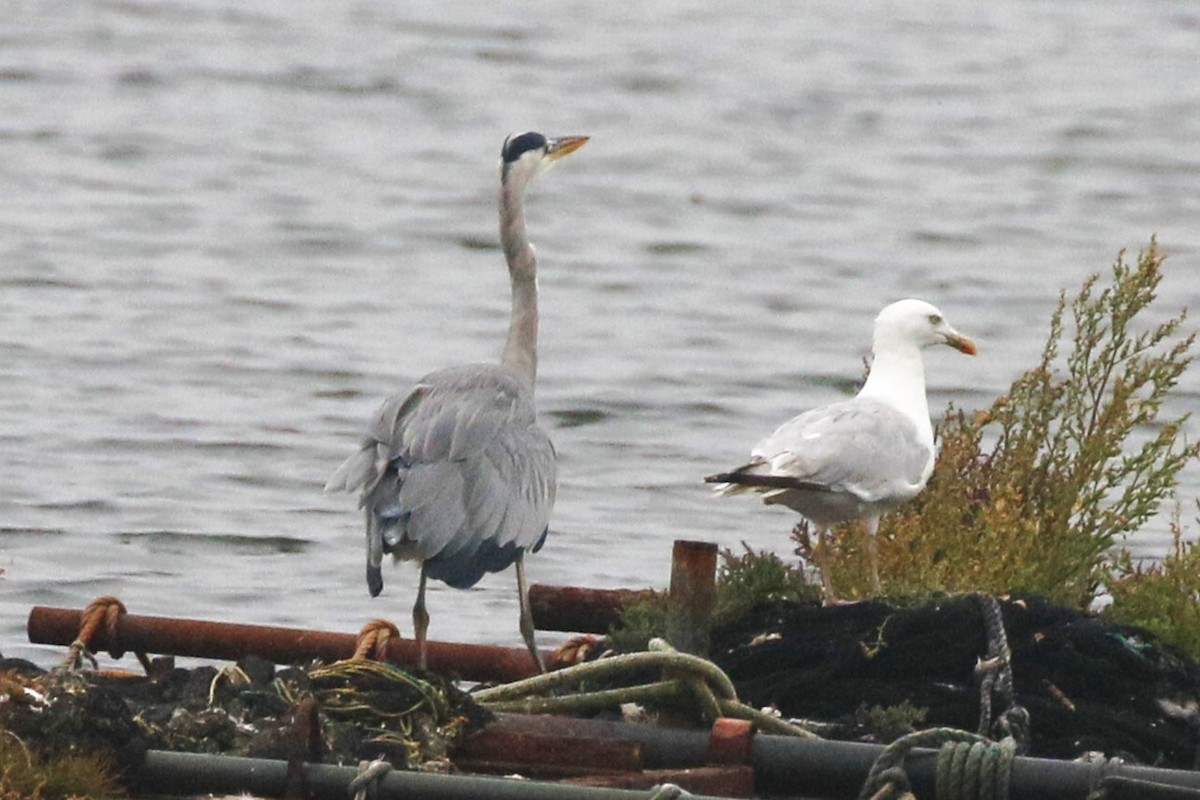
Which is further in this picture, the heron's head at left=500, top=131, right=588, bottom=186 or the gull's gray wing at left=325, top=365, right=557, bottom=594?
the heron's head at left=500, top=131, right=588, bottom=186

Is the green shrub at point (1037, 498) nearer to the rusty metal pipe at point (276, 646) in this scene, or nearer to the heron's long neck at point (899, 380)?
the heron's long neck at point (899, 380)

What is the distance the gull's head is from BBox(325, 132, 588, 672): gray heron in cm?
166

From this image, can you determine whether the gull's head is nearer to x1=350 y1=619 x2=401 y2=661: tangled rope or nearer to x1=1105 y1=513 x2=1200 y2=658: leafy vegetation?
x1=1105 y1=513 x2=1200 y2=658: leafy vegetation

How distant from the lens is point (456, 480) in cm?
902

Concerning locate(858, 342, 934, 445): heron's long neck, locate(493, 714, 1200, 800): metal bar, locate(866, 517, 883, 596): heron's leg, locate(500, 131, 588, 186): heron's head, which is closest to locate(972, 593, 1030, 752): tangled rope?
locate(493, 714, 1200, 800): metal bar

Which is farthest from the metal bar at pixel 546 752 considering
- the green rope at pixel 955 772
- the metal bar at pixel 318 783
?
the green rope at pixel 955 772

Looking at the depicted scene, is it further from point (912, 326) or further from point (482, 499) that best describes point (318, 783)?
point (912, 326)

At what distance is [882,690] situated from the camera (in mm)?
8008

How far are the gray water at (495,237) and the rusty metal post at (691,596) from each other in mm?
4663

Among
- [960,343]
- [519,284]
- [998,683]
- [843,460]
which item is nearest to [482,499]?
[843,460]

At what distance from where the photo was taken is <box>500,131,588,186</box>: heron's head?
10.9 meters

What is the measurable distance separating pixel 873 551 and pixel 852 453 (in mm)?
344

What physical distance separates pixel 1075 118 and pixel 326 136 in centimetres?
830

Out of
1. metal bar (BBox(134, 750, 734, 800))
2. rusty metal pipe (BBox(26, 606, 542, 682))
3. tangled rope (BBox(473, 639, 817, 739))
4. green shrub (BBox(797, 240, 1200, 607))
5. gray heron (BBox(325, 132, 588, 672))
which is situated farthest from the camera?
green shrub (BBox(797, 240, 1200, 607))
